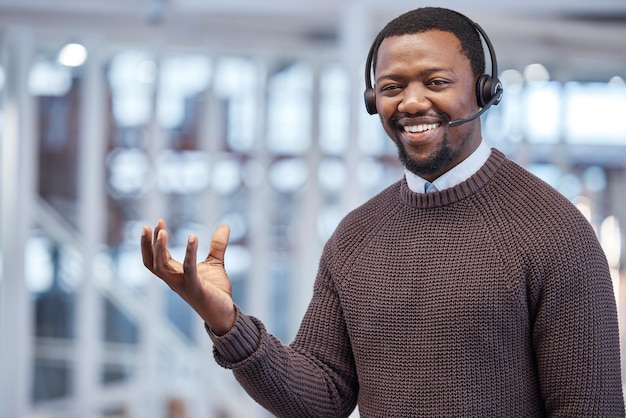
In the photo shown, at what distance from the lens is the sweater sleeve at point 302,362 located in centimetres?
125

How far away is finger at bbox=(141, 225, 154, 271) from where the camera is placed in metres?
1.14

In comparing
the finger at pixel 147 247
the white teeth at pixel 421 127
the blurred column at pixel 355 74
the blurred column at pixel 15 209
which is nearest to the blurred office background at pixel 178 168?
the blurred column at pixel 15 209

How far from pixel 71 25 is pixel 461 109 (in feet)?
9.05

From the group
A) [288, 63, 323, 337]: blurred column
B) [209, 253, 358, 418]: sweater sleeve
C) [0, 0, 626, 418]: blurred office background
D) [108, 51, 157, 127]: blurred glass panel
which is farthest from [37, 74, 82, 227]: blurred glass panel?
[209, 253, 358, 418]: sweater sleeve

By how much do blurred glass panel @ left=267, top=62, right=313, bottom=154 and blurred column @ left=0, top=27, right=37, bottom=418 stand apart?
101 centimetres

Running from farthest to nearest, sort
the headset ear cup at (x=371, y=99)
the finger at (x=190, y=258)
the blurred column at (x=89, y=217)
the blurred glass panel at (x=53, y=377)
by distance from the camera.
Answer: the blurred glass panel at (x=53, y=377)
the blurred column at (x=89, y=217)
the headset ear cup at (x=371, y=99)
the finger at (x=190, y=258)

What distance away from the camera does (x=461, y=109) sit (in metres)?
1.25

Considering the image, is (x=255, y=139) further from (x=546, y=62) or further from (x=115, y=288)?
(x=546, y=62)

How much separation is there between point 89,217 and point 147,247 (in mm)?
2688

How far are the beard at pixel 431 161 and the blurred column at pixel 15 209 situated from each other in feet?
8.91

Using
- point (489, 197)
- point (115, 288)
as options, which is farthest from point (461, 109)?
point (115, 288)

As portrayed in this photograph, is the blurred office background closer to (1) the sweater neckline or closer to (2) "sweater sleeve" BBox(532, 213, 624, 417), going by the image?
(1) the sweater neckline

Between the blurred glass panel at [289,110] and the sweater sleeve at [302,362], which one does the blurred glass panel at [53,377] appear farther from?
the sweater sleeve at [302,362]

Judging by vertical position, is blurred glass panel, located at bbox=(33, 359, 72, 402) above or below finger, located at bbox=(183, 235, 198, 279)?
below
